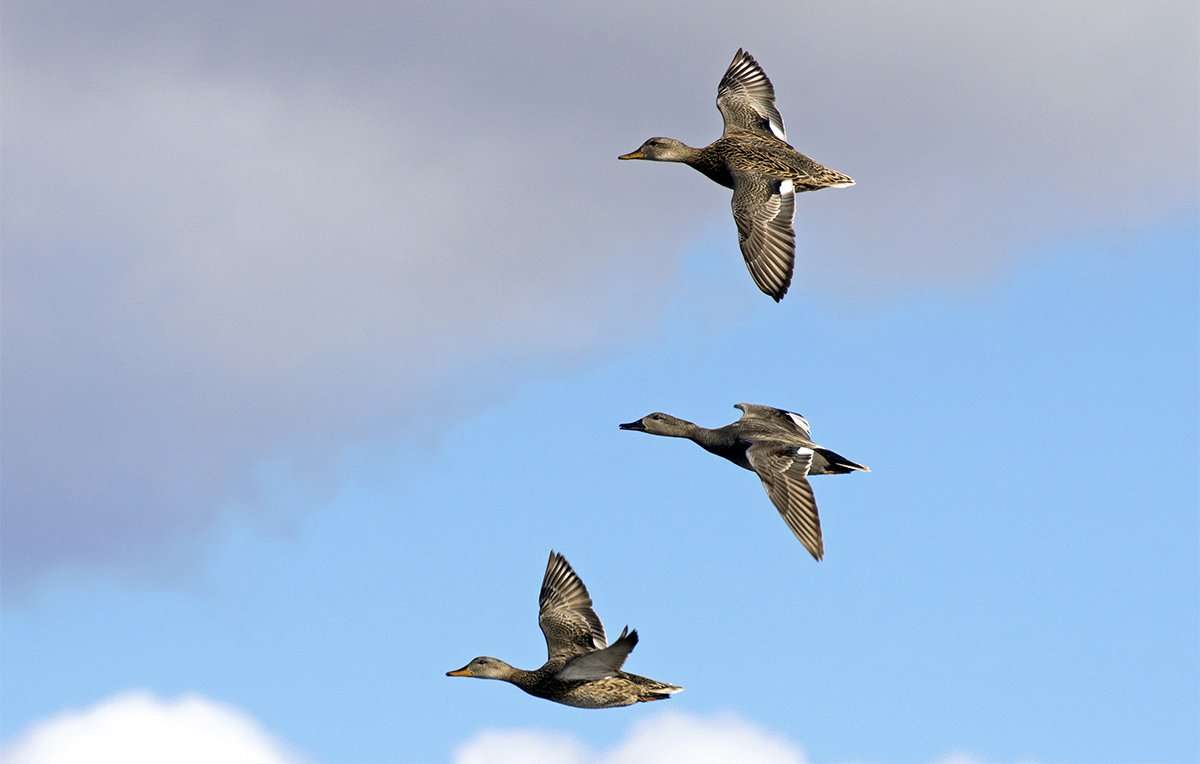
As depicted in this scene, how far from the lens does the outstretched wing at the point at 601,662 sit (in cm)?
2092

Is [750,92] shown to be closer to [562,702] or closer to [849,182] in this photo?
[849,182]

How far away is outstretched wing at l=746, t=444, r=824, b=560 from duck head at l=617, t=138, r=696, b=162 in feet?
16.7

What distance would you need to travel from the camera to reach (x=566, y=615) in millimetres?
26750

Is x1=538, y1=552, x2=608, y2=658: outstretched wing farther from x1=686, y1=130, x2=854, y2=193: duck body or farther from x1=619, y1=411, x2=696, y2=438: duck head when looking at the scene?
x1=686, y1=130, x2=854, y2=193: duck body

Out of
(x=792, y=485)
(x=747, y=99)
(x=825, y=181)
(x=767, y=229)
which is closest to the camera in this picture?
(x=792, y=485)

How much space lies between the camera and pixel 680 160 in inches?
1083

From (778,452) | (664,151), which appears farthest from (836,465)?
(664,151)

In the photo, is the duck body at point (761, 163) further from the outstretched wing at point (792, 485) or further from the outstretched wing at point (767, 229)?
the outstretched wing at point (792, 485)

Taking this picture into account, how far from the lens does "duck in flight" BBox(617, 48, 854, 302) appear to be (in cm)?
A: 2412

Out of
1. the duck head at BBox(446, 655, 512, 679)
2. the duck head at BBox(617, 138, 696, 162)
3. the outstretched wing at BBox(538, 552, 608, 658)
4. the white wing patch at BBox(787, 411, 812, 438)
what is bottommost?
the duck head at BBox(446, 655, 512, 679)

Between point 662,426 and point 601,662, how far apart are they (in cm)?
536

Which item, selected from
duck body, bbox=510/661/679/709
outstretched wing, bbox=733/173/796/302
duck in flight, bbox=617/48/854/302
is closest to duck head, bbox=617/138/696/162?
duck in flight, bbox=617/48/854/302

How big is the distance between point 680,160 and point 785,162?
7.11ft

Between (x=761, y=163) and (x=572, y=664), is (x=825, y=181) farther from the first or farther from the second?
(x=572, y=664)
